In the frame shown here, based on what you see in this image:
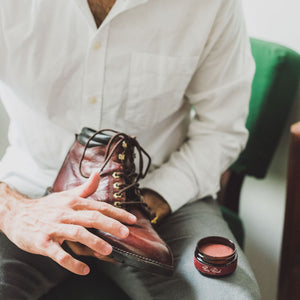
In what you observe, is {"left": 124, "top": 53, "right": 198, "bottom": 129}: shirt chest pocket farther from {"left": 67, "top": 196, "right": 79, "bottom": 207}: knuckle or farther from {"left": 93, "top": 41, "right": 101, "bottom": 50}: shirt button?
{"left": 67, "top": 196, "right": 79, "bottom": 207}: knuckle

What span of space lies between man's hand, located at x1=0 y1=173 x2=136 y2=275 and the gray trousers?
2.4 inches

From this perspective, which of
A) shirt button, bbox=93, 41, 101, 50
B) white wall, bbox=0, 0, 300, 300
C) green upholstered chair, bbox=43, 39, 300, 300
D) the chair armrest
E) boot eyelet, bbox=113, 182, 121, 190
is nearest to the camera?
boot eyelet, bbox=113, 182, 121, 190

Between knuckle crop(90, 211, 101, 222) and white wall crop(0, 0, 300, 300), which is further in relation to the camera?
white wall crop(0, 0, 300, 300)

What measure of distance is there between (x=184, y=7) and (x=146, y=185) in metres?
0.40

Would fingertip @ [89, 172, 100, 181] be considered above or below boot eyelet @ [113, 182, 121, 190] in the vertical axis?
above

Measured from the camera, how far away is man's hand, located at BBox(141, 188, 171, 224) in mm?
1094

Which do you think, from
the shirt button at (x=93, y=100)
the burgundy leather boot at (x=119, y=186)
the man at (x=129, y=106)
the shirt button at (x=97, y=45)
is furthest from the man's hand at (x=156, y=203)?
the shirt button at (x=97, y=45)

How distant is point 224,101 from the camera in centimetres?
117

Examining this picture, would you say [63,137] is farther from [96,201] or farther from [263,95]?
[263,95]

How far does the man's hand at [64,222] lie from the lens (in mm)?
809

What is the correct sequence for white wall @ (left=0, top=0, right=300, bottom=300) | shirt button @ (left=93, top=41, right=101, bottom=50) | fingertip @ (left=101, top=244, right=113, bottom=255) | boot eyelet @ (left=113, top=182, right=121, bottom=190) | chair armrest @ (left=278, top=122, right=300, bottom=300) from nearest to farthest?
fingertip @ (left=101, top=244, right=113, bottom=255) < boot eyelet @ (left=113, top=182, right=121, bottom=190) < shirt button @ (left=93, top=41, right=101, bottom=50) < chair armrest @ (left=278, top=122, right=300, bottom=300) < white wall @ (left=0, top=0, right=300, bottom=300)

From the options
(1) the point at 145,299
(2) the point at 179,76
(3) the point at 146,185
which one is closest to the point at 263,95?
(2) the point at 179,76

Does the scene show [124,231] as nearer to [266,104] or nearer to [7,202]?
[7,202]

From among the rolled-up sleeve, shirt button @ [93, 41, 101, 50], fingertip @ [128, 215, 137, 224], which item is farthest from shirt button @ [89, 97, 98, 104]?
fingertip @ [128, 215, 137, 224]
